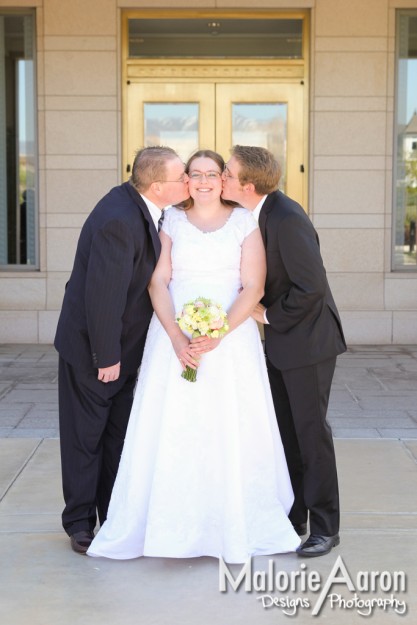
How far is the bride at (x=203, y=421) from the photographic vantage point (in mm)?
4375

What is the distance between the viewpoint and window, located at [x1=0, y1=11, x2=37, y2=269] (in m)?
11.0

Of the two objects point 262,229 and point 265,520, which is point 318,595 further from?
point 262,229

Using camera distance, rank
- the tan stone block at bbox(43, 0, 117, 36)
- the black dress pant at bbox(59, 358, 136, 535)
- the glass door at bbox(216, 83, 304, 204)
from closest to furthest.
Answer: the black dress pant at bbox(59, 358, 136, 535) → the tan stone block at bbox(43, 0, 117, 36) → the glass door at bbox(216, 83, 304, 204)

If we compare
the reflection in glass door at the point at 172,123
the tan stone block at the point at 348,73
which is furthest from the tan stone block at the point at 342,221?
the reflection in glass door at the point at 172,123

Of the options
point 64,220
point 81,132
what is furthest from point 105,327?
point 81,132

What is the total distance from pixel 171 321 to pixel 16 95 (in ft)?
24.2

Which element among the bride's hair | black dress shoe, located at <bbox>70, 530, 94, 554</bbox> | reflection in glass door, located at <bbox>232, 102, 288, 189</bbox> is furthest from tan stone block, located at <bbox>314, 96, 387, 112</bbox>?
black dress shoe, located at <bbox>70, 530, 94, 554</bbox>

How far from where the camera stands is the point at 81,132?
10.8 meters

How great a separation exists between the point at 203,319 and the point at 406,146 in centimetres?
748

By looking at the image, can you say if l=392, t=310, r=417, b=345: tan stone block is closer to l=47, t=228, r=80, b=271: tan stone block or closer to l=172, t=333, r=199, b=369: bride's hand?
l=47, t=228, r=80, b=271: tan stone block

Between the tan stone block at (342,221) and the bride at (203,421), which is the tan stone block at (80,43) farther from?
the bride at (203,421)

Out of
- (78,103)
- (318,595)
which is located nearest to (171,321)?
(318,595)

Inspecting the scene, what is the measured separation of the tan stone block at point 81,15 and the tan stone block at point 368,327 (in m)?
4.00

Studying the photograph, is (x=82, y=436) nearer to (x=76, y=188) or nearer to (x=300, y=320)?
(x=300, y=320)
